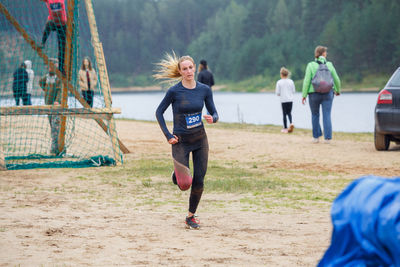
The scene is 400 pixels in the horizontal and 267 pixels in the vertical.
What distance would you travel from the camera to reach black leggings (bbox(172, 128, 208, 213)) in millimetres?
6699

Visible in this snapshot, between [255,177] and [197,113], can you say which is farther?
[255,177]

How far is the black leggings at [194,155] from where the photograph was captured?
6699 millimetres

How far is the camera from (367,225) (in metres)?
2.90

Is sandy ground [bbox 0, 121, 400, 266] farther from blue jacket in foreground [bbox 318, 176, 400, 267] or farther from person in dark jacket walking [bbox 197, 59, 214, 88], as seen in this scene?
person in dark jacket walking [bbox 197, 59, 214, 88]

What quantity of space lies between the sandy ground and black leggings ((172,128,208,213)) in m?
0.35

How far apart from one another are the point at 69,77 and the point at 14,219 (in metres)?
6.45

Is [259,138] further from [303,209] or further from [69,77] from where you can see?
[303,209]

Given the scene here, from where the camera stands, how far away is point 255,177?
10.2m

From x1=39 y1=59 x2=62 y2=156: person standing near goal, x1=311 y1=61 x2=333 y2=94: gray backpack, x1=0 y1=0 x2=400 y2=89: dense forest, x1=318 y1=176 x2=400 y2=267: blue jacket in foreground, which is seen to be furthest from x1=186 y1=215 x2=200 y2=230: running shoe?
x1=0 y1=0 x2=400 y2=89: dense forest

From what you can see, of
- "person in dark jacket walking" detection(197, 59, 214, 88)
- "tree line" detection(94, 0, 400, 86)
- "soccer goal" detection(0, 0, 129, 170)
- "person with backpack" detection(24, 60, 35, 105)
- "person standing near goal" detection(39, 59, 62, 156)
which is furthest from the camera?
"tree line" detection(94, 0, 400, 86)

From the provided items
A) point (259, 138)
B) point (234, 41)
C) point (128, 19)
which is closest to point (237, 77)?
point (234, 41)

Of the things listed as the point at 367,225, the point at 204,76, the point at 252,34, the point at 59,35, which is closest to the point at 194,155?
the point at 367,225

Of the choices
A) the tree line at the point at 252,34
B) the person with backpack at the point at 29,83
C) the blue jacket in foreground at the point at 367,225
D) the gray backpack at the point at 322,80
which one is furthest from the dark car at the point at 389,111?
the tree line at the point at 252,34

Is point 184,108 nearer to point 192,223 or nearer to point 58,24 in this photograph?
point 192,223
